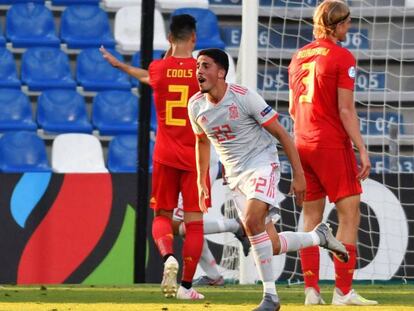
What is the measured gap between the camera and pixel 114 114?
1282 centimetres

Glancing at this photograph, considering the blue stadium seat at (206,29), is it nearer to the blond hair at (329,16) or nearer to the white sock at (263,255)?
the blond hair at (329,16)

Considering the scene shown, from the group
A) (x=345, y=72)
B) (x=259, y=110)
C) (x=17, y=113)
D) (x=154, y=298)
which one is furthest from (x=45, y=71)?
(x=259, y=110)

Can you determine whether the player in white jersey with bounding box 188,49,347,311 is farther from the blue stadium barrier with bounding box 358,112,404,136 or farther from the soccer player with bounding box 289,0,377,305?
the blue stadium barrier with bounding box 358,112,404,136

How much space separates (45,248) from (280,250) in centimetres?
410

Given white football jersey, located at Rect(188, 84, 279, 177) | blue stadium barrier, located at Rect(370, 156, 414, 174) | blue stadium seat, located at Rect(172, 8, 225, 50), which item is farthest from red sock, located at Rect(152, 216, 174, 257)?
blue stadium seat, located at Rect(172, 8, 225, 50)

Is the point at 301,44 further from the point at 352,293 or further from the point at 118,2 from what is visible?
the point at 352,293

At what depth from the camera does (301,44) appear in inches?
513

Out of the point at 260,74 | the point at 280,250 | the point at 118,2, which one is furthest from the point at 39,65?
the point at 280,250

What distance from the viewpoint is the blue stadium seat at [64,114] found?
41.8 feet

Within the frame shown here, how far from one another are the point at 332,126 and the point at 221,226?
106 inches

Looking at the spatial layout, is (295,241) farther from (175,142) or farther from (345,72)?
(175,142)

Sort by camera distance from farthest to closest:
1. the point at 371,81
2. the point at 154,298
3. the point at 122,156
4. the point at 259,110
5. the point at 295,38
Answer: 1. the point at 295,38
2. the point at 371,81
3. the point at 122,156
4. the point at 154,298
5. the point at 259,110

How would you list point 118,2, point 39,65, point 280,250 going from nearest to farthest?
1. point 280,250
2. point 39,65
3. point 118,2

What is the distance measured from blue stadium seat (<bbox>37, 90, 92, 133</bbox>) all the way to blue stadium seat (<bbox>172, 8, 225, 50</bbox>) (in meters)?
1.46
